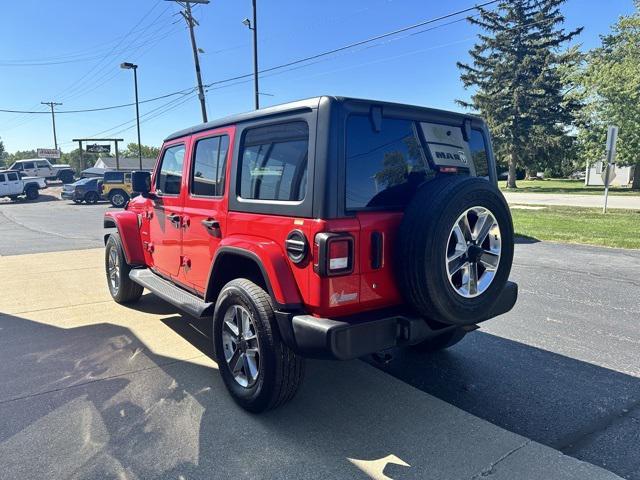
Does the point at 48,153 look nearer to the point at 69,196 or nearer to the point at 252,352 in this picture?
the point at 69,196

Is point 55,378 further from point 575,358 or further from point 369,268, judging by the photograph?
point 575,358

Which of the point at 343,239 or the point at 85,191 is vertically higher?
the point at 343,239

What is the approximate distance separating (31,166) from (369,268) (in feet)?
162

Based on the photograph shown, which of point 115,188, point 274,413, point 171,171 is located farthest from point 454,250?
point 115,188

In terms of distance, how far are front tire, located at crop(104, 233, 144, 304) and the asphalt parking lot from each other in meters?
0.33

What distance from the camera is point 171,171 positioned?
177 inches

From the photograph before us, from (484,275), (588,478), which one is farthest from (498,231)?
(588,478)

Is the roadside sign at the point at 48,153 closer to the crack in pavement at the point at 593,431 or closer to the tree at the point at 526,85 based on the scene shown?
the tree at the point at 526,85

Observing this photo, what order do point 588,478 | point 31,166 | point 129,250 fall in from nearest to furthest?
point 588,478
point 129,250
point 31,166

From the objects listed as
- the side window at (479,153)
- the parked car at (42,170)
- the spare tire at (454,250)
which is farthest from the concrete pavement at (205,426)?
the parked car at (42,170)

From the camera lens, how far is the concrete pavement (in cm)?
243

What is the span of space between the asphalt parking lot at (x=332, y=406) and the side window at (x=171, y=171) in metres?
1.44

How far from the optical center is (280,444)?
2.65 meters

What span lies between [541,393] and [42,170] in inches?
1960
